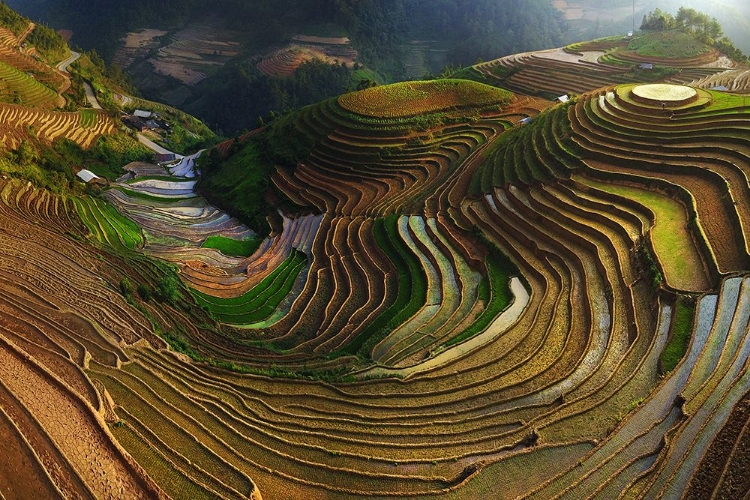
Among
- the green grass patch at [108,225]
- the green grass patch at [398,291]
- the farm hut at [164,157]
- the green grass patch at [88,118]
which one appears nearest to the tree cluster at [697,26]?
the green grass patch at [398,291]

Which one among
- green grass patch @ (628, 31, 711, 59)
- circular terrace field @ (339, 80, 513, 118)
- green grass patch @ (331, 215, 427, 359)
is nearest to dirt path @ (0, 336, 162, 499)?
green grass patch @ (331, 215, 427, 359)

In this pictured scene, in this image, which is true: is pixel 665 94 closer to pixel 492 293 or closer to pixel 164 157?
pixel 492 293

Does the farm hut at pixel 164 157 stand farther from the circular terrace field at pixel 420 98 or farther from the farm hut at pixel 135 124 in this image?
the circular terrace field at pixel 420 98

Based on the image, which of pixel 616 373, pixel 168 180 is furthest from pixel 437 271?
pixel 168 180

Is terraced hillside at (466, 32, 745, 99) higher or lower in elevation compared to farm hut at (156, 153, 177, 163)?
higher

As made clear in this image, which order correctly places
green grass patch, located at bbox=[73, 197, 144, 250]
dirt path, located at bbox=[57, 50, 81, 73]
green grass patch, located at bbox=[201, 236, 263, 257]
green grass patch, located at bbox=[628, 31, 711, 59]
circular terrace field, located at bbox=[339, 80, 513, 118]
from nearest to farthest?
green grass patch, located at bbox=[73, 197, 144, 250] < green grass patch, located at bbox=[201, 236, 263, 257] < circular terrace field, located at bbox=[339, 80, 513, 118] < green grass patch, located at bbox=[628, 31, 711, 59] < dirt path, located at bbox=[57, 50, 81, 73]

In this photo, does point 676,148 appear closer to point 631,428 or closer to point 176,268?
point 631,428

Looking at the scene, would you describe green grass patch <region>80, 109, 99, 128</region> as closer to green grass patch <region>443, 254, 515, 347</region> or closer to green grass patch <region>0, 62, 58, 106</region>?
green grass patch <region>0, 62, 58, 106</region>
